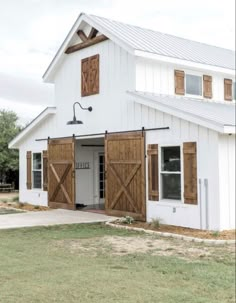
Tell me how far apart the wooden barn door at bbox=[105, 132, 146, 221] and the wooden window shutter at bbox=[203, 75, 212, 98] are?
3.64m

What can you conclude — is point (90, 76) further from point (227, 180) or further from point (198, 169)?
point (227, 180)

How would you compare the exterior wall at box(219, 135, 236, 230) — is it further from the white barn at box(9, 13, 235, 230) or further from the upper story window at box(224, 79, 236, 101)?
the upper story window at box(224, 79, 236, 101)

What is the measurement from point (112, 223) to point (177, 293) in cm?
634

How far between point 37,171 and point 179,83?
6348 millimetres

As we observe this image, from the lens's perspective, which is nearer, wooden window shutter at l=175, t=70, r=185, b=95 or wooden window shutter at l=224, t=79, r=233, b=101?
wooden window shutter at l=175, t=70, r=185, b=95

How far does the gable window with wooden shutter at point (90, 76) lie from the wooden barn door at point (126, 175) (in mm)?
1688

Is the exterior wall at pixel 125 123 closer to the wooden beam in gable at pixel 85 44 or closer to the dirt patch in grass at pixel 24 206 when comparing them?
the wooden beam in gable at pixel 85 44

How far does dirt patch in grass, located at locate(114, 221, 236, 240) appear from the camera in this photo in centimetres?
902

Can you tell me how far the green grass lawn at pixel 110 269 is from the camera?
459cm

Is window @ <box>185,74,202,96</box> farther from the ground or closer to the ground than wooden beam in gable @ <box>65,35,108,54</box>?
closer to the ground

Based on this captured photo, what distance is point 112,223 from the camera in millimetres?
11023

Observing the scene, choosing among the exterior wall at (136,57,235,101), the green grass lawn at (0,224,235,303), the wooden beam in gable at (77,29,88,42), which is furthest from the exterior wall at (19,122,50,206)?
the green grass lawn at (0,224,235,303)

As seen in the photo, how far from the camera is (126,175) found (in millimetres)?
11992

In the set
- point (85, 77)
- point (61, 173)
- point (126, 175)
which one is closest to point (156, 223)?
point (126, 175)
